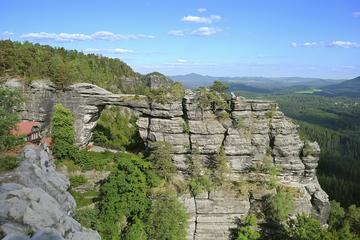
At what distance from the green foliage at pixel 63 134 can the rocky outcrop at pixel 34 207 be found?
10865 mm

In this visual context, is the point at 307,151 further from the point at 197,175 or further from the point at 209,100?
the point at 197,175

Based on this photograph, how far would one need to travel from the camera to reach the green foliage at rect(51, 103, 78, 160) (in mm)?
37125

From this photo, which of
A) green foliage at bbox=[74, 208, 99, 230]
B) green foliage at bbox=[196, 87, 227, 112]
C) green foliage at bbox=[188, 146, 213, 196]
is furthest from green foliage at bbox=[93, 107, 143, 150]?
green foliage at bbox=[74, 208, 99, 230]

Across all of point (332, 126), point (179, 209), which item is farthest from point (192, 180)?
point (332, 126)

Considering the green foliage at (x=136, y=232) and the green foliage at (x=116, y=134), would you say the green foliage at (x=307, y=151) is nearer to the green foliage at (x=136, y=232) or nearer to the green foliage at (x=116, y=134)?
the green foliage at (x=136, y=232)

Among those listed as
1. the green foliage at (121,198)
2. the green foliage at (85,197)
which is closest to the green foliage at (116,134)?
the green foliage at (85,197)

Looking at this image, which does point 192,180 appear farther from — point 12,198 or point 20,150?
point 12,198

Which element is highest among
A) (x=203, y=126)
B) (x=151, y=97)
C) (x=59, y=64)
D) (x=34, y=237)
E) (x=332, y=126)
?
(x=59, y=64)

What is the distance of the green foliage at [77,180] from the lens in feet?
114

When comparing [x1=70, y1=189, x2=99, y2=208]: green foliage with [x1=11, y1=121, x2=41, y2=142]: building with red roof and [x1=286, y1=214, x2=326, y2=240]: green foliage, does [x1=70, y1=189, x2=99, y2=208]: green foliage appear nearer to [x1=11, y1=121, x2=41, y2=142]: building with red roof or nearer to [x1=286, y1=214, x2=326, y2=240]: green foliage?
[x1=11, y1=121, x2=41, y2=142]: building with red roof

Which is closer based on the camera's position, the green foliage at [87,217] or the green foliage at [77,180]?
the green foliage at [87,217]

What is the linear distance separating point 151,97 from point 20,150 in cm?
1339

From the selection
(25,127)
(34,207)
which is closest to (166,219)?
(34,207)

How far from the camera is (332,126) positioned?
164 m
